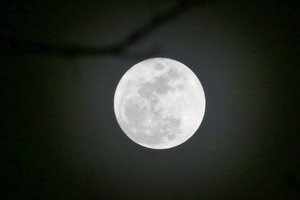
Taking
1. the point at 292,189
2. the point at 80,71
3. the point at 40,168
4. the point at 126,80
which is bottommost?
the point at 292,189

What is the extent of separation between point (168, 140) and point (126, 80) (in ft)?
2.58

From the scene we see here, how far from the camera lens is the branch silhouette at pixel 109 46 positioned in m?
3.93

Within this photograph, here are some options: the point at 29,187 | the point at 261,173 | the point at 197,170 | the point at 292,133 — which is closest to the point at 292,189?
the point at 261,173

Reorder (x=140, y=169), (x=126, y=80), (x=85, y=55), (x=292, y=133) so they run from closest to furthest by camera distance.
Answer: (x=126, y=80) < (x=85, y=55) < (x=292, y=133) < (x=140, y=169)

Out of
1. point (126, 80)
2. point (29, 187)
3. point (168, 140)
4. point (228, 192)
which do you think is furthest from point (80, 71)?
point (228, 192)

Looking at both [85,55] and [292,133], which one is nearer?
[85,55]

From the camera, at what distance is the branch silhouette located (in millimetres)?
3932

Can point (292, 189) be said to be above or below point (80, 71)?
below

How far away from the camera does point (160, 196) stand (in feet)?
17.2

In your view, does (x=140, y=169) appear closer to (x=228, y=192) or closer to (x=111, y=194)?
(x=111, y=194)

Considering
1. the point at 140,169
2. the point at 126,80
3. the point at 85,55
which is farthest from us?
the point at 140,169

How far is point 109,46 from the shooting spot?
166 inches

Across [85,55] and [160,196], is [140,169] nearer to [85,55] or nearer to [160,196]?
[160,196]

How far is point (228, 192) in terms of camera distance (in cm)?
524
